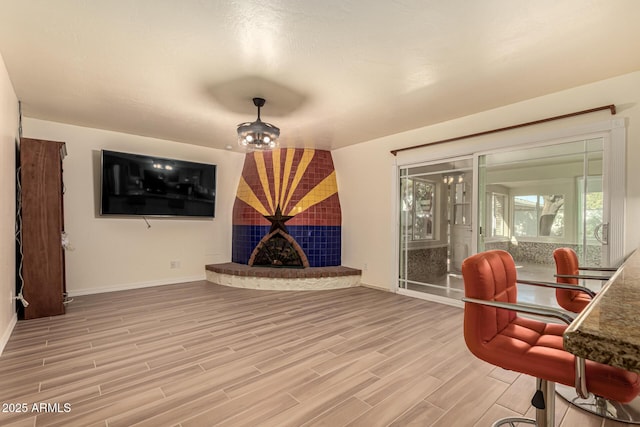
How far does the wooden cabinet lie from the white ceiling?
2.10 ft

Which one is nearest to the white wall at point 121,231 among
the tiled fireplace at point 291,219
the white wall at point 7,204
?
the tiled fireplace at point 291,219

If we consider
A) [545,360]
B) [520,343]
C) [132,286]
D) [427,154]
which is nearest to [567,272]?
[520,343]

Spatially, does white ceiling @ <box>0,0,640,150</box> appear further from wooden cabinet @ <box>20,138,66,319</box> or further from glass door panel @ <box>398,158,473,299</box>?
glass door panel @ <box>398,158,473,299</box>

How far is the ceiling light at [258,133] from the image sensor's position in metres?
3.15

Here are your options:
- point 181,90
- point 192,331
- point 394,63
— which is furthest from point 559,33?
point 192,331

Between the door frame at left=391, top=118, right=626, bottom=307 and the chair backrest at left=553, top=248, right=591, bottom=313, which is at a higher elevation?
the door frame at left=391, top=118, right=626, bottom=307

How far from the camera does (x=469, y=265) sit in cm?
141

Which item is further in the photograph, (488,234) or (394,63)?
(488,234)

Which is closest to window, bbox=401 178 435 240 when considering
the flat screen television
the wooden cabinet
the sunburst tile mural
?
the sunburst tile mural

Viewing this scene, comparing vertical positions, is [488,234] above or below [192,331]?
above

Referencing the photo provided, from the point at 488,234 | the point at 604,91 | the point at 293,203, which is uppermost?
the point at 604,91

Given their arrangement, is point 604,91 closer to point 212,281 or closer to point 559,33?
point 559,33

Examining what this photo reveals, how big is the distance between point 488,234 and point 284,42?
3048 mm

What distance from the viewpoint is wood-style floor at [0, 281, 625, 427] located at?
169cm
